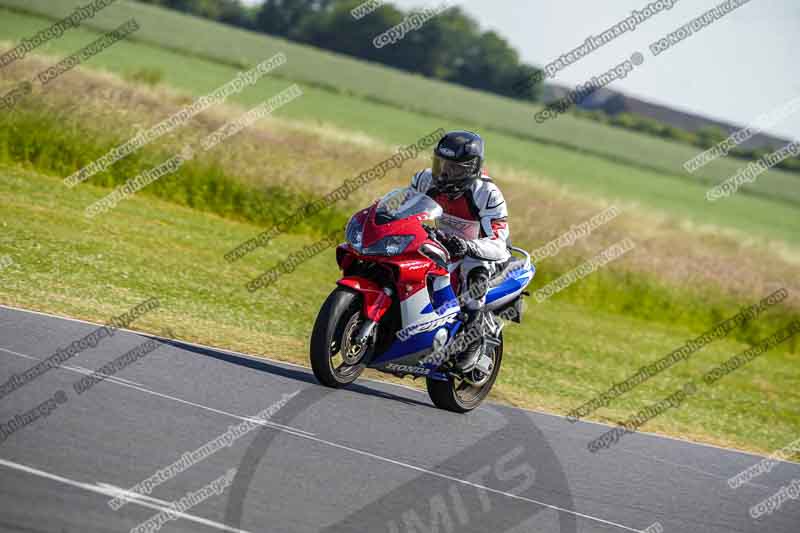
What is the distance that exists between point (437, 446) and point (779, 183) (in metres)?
68.8

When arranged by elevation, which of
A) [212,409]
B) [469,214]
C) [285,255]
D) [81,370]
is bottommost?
[285,255]

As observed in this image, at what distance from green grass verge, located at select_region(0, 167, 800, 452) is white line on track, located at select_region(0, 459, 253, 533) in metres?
5.01

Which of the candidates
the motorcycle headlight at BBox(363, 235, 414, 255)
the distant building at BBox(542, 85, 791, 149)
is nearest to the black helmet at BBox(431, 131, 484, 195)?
the motorcycle headlight at BBox(363, 235, 414, 255)

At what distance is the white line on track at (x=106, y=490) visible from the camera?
5.43 meters

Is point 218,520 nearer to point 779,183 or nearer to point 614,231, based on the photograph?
point 614,231

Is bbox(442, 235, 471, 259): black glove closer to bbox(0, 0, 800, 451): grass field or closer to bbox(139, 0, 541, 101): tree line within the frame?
bbox(0, 0, 800, 451): grass field

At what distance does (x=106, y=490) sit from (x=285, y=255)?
43.4 feet

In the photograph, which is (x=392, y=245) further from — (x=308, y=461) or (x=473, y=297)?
(x=308, y=461)

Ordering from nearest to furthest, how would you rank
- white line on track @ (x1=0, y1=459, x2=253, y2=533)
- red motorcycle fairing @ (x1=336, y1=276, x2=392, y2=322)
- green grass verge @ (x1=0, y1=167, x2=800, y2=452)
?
white line on track @ (x1=0, y1=459, x2=253, y2=533), red motorcycle fairing @ (x1=336, y1=276, x2=392, y2=322), green grass verge @ (x1=0, y1=167, x2=800, y2=452)

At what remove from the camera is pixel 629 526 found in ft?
24.0

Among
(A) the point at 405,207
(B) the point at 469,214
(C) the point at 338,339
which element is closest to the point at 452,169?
(B) the point at 469,214

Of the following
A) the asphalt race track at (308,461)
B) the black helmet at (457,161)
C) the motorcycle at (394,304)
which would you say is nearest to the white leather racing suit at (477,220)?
the black helmet at (457,161)

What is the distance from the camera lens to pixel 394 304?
8906 millimetres

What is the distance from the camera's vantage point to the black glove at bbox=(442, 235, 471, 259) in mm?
9039
